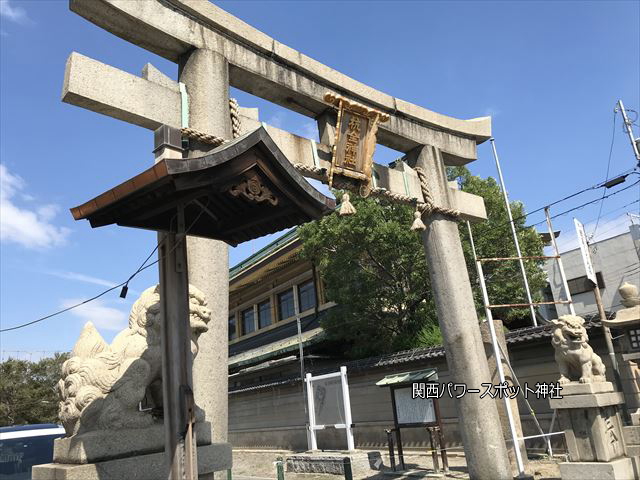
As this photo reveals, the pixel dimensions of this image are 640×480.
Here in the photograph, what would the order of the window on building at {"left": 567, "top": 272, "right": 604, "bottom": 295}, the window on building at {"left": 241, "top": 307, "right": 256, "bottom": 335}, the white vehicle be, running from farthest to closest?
1. the window on building at {"left": 241, "top": 307, "right": 256, "bottom": 335}
2. the window on building at {"left": 567, "top": 272, "right": 604, "bottom": 295}
3. the white vehicle

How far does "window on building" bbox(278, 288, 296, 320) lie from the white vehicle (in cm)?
1440

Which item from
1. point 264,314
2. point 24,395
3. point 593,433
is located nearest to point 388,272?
point 593,433

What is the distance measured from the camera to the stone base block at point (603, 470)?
24.0ft

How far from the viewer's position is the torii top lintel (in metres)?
6.04

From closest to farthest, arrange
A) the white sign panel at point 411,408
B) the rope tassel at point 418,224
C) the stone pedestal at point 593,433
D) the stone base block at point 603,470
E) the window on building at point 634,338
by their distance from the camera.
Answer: the stone base block at point 603,470, the stone pedestal at point 593,433, the rope tassel at point 418,224, the window on building at point 634,338, the white sign panel at point 411,408

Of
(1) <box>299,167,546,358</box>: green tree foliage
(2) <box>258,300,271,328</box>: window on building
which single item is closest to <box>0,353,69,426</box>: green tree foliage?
(2) <box>258,300,271,328</box>: window on building

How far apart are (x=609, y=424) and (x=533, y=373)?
5.68m

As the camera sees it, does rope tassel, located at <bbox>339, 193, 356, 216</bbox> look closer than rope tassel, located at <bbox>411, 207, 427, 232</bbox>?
Yes

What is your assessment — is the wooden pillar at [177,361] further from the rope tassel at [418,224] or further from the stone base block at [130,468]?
the rope tassel at [418,224]

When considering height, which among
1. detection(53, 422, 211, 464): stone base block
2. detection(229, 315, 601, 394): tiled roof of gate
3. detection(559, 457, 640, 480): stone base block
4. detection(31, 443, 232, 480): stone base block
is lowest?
detection(559, 457, 640, 480): stone base block

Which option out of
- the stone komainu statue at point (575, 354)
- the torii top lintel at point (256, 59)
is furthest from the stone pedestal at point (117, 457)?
the stone komainu statue at point (575, 354)

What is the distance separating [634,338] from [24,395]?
34.4 meters

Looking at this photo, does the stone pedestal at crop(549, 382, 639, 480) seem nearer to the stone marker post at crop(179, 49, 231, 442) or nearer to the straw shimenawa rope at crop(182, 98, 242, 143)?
the stone marker post at crop(179, 49, 231, 442)

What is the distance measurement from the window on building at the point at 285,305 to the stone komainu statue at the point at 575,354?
18130mm
